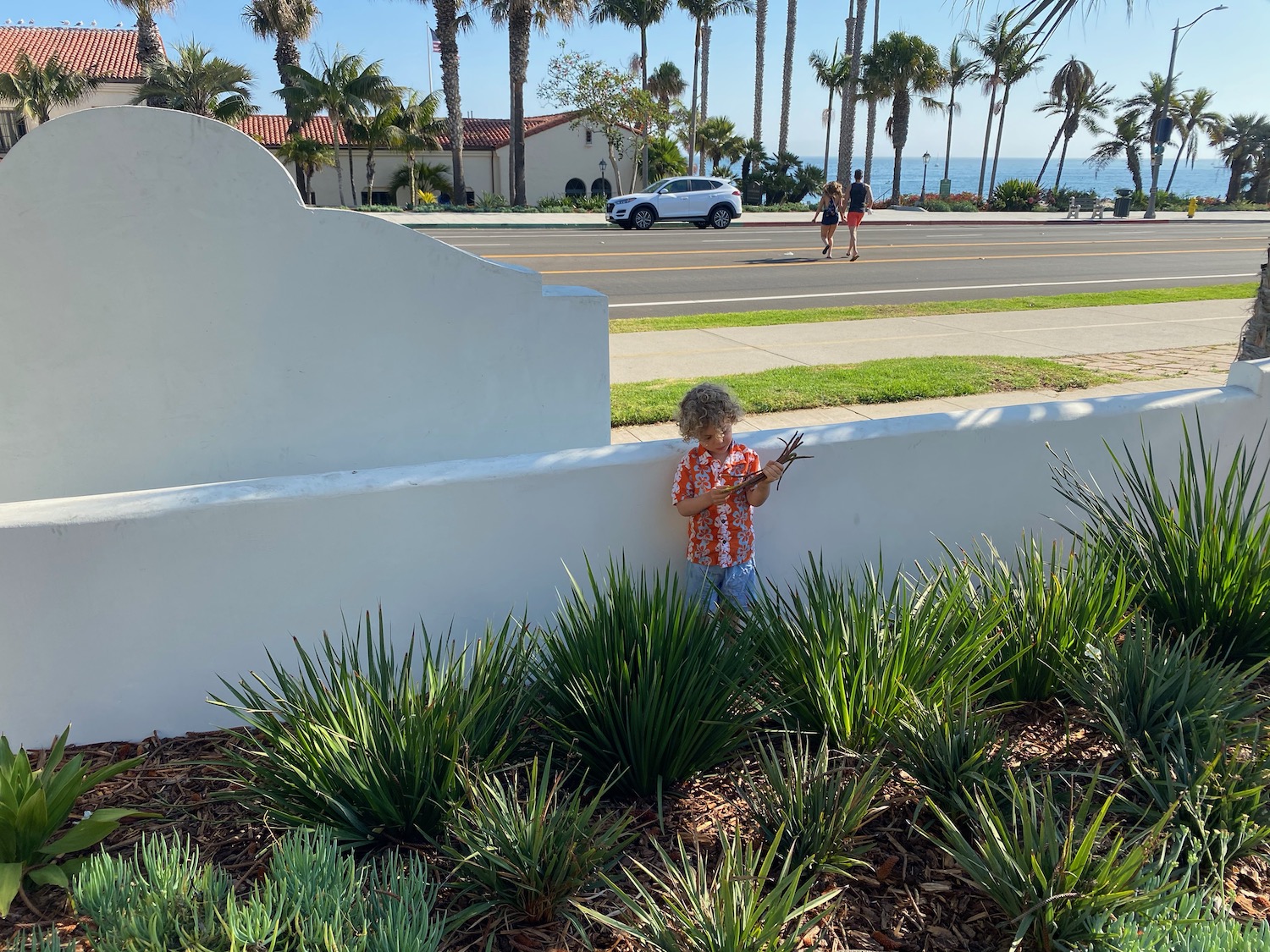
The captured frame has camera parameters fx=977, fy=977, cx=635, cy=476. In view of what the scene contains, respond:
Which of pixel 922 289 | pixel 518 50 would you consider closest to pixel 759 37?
→ pixel 518 50

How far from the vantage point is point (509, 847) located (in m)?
2.49

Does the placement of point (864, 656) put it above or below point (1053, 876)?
above

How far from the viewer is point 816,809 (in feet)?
8.84

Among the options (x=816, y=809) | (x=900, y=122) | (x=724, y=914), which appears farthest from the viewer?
(x=900, y=122)

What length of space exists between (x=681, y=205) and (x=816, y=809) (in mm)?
29277

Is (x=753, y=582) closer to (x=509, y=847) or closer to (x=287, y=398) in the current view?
(x=509, y=847)

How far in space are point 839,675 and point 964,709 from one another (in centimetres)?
38

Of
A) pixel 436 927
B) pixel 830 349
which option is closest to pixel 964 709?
pixel 436 927

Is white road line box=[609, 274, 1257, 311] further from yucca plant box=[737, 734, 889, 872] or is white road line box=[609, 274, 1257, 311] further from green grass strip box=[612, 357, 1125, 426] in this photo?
yucca plant box=[737, 734, 889, 872]

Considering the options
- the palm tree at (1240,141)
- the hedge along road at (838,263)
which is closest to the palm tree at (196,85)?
the hedge along road at (838,263)

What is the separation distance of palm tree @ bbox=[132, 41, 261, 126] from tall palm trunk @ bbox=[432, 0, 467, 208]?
793cm

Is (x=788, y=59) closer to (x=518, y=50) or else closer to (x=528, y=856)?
(x=518, y=50)

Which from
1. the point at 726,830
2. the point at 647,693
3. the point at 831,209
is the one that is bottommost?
the point at 726,830

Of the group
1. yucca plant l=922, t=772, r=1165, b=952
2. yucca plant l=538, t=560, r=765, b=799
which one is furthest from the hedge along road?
yucca plant l=922, t=772, r=1165, b=952
